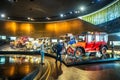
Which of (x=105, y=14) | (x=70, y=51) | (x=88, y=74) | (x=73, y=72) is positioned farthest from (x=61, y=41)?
(x=88, y=74)

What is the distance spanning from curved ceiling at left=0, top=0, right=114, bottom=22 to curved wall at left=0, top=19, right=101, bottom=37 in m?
1.24

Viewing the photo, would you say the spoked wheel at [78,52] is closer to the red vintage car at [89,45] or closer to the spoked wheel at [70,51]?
the red vintage car at [89,45]

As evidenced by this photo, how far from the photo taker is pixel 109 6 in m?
19.8

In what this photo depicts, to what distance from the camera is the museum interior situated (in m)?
9.81

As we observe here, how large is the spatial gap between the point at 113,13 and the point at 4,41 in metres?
20.1

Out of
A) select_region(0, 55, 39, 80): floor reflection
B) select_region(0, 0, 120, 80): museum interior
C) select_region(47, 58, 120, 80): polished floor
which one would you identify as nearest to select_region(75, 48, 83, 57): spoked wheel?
select_region(0, 0, 120, 80): museum interior

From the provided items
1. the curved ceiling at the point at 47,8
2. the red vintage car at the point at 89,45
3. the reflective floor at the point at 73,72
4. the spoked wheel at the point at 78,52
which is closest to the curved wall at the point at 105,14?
the curved ceiling at the point at 47,8

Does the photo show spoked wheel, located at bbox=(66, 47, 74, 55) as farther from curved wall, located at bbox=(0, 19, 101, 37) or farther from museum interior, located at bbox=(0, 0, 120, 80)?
curved wall, located at bbox=(0, 19, 101, 37)

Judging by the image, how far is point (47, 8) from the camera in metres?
24.0

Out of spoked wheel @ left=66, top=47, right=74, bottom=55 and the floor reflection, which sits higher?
spoked wheel @ left=66, top=47, right=74, bottom=55

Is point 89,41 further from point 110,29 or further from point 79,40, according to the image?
point 110,29

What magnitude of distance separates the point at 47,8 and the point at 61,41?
23.0 feet

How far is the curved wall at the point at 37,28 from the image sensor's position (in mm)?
31013

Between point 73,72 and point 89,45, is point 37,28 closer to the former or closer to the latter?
point 89,45
